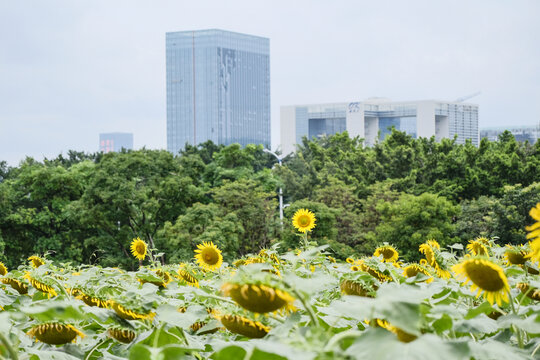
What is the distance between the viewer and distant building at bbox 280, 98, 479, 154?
101 metres

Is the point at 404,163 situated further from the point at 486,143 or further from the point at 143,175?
the point at 143,175

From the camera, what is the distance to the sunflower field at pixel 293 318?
2.85 ft

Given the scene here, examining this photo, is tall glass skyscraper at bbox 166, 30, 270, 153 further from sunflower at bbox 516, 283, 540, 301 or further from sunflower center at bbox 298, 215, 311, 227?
sunflower at bbox 516, 283, 540, 301

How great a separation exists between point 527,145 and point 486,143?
97.0 inches

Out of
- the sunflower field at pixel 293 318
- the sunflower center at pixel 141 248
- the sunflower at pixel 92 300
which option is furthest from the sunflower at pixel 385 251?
the sunflower center at pixel 141 248

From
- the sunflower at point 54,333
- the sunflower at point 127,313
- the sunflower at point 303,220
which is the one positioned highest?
the sunflower at point 127,313

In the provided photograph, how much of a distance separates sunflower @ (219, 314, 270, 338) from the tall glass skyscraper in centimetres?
13820

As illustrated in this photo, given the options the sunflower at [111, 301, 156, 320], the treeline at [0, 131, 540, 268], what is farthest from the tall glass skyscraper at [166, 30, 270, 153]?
the sunflower at [111, 301, 156, 320]

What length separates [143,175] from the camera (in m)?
21.7

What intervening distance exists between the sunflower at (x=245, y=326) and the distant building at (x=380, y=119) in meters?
96.8

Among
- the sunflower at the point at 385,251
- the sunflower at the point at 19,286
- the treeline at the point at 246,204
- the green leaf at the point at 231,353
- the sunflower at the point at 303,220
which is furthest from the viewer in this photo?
the treeline at the point at 246,204

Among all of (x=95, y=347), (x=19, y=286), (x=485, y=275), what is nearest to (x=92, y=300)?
(x=95, y=347)

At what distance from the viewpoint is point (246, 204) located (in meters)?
20.9

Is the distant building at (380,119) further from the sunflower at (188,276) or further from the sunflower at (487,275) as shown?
A: the sunflower at (487,275)
